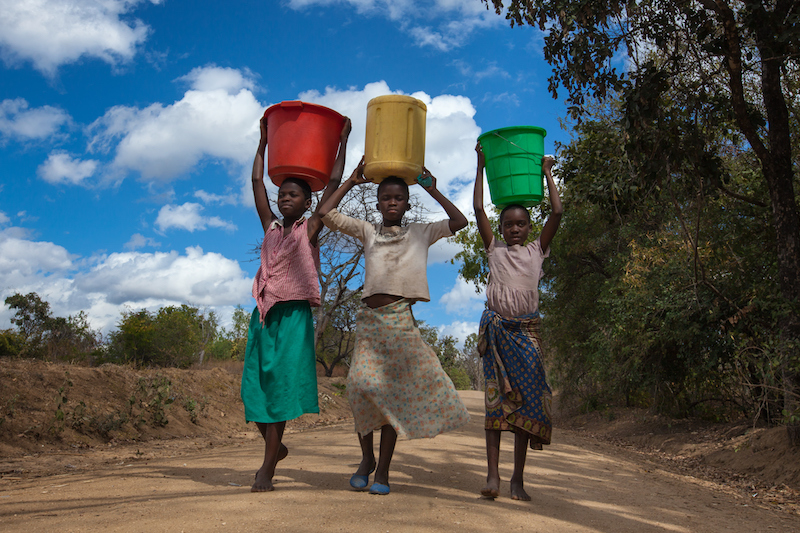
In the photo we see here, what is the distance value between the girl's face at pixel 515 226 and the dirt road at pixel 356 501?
1.64 meters

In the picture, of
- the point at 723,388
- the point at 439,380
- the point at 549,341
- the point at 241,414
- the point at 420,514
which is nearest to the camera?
the point at 420,514

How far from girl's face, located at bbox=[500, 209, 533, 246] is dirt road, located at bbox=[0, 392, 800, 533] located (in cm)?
164

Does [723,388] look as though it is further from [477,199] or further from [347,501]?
[347,501]

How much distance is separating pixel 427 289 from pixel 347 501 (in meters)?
1.33

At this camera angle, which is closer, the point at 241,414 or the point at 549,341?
the point at 241,414

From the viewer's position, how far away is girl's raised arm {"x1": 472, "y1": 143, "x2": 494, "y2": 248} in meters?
3.81

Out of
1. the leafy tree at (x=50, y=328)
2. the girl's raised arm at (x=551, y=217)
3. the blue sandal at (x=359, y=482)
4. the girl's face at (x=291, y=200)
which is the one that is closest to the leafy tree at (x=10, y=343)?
the leafy tree at (x=50, y=328)

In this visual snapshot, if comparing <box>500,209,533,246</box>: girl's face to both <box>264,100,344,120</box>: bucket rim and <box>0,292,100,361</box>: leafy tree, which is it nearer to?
<box>264,100,344,120</box>: bucket rim

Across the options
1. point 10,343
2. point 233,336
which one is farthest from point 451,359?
point 10,343

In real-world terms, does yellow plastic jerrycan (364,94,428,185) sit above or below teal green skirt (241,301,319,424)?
above

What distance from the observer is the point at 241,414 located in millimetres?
10875

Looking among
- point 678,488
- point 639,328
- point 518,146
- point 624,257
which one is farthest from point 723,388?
point 518,146

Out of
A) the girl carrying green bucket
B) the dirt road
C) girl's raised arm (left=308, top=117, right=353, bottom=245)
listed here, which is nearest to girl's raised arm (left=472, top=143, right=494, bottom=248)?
the girl carrying green bucket

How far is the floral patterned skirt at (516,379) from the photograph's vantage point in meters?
3.68
